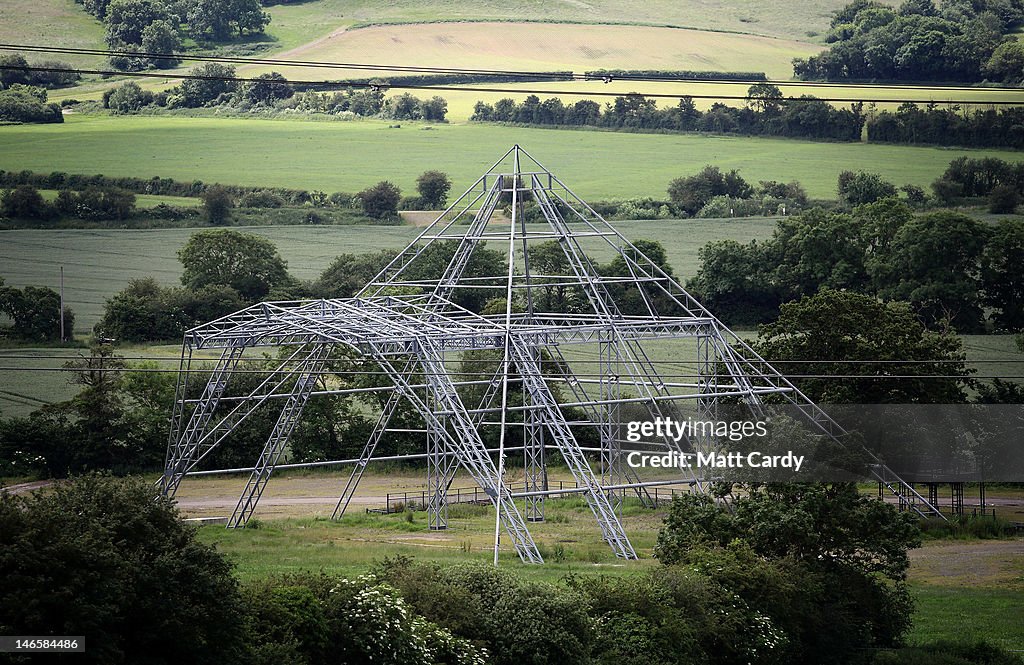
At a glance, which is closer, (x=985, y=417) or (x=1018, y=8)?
(x=985, y=417)

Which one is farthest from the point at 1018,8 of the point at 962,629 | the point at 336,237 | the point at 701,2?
the point at 962,629

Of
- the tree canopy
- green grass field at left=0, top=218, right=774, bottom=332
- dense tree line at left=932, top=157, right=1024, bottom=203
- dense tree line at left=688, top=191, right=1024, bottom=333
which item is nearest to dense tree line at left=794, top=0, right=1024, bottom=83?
dense tree line at left=932, top=157, right=1024, bottom=203

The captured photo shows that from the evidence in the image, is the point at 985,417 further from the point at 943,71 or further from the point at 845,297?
the point at 943,71

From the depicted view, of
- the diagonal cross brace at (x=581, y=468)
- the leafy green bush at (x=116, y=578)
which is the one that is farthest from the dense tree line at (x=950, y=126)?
the leafy green bush at (x=116, y=578)

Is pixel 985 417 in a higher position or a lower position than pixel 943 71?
lower

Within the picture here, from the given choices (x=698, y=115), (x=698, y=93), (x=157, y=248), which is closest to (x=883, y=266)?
(x=698, y=115)

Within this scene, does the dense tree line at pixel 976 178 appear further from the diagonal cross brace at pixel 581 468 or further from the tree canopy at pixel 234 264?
the diagonal cross brace at pixel 581 468
